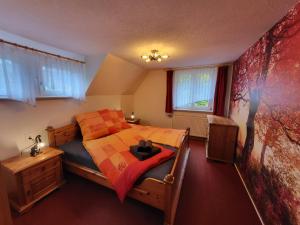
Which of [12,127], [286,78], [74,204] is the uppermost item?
[286,78]

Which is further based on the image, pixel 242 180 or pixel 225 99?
pixel 225 99

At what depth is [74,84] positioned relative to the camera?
248 cm

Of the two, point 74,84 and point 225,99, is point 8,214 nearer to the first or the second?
point 74,84

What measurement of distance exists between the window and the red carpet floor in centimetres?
222

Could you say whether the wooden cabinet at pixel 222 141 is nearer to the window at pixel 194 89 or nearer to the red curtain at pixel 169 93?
the window at pixel 194 89

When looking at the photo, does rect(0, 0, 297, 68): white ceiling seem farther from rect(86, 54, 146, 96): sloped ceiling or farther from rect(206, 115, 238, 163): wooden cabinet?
rect(206, 115, 238, 163): wooden cabinet

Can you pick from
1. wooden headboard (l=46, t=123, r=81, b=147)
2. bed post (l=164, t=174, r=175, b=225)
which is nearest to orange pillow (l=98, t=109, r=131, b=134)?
wooden headboard (l=46, t=123, r=81, b=147)

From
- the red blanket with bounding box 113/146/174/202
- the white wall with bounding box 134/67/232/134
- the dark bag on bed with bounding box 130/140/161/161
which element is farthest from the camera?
the white wall with bounding box 134/67/232/134

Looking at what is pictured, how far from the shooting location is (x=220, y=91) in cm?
352

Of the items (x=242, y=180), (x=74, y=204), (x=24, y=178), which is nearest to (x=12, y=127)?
(x=24, y=178)

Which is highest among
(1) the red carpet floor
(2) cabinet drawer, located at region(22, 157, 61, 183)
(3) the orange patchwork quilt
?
(3) the orange patchwork quilt

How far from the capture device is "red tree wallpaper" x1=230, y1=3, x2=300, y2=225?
44.6 inches

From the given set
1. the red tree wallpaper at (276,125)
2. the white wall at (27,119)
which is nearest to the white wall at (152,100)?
the white wall at (27,119)

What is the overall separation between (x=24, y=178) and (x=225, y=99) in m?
4.13
